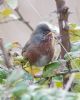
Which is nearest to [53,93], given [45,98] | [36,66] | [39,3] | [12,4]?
A: [45,98]

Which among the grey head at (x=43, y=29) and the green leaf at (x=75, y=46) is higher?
the grey head at (x=43, y=29)

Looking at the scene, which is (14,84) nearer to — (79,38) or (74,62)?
(74,62)

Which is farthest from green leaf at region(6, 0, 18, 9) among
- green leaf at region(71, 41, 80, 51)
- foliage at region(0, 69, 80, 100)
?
foliage at region(0, 69, 80, 100)

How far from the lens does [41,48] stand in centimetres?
114

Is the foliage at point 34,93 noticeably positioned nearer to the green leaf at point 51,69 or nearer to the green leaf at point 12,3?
the green leaf at point 51,69

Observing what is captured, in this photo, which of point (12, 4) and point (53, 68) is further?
point (12, 4)

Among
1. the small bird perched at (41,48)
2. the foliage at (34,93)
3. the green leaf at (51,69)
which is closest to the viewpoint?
the foliage at (34,93)

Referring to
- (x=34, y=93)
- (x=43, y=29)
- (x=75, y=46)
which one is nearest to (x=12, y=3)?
(x=43, y=29)

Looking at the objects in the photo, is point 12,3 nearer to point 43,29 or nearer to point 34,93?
point 43,29

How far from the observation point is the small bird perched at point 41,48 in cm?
110

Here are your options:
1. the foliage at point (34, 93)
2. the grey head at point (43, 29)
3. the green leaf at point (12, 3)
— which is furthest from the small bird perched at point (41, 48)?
the foliage at point (34, 93)

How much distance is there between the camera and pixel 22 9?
3.30 metres

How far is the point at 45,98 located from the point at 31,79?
450 millimetres

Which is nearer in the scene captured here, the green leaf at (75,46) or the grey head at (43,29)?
the green leaf at (75,46)
